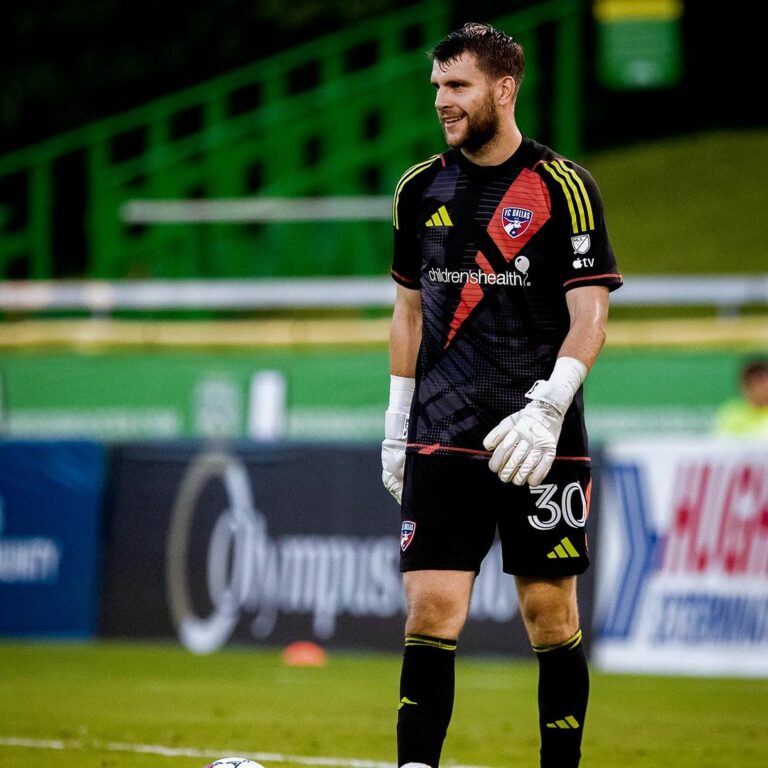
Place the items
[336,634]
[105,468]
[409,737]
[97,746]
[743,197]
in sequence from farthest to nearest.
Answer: [743,197] < [105,468] < [336,634] < [97,746] < [409,737]

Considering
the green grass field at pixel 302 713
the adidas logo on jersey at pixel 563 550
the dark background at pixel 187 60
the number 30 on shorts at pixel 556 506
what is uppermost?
the dark background at pixel 187 60

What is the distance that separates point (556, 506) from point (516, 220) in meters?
0.94

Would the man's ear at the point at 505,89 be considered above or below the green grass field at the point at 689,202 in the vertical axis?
below

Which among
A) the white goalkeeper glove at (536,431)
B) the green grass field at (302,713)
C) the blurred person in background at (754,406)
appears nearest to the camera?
the white goalkeeper glove at (536,431)

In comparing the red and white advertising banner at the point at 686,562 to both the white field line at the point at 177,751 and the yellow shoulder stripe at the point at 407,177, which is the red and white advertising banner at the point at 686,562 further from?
the yellow shoulder stripe at the point at 407,177

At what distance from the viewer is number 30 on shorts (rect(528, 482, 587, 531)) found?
577 cm

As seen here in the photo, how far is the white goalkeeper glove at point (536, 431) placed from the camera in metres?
5.57

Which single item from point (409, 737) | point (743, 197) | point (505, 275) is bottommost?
point (409, 737)

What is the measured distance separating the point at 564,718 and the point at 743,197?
715 inches

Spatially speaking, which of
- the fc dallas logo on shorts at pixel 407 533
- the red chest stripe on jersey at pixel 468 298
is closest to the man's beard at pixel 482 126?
the red chest stripe on jersey at pixel 468 298

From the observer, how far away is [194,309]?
62.7ft

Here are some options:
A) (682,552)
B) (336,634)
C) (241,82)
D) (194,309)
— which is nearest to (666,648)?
(682,552)

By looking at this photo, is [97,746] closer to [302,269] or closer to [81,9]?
[302,269]

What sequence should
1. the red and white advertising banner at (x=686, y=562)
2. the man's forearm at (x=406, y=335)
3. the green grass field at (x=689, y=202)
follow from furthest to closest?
the green grass field at (x=689, y=202) → the red and white advertising banner at (x=686, y=562) → the man's forearm at (x=406, y=335)
